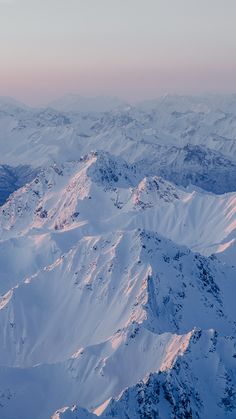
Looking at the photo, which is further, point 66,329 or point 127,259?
point 127,259

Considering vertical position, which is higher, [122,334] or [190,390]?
[190,390]

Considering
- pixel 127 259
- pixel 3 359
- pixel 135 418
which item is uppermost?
pixel 135 418

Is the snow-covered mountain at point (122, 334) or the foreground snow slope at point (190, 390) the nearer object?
the foreground snow slope at point (190, 390)

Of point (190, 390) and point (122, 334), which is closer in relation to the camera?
point (190, 390)

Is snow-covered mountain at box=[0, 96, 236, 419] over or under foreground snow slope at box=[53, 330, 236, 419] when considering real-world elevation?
under

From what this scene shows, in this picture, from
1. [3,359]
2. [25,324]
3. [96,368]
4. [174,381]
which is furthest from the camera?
[25,324]

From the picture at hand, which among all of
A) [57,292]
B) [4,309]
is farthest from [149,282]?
[4,309]

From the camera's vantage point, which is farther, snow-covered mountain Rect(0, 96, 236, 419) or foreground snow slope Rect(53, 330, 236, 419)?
snow-covered mountain Rect(0, 96, 236, 419)

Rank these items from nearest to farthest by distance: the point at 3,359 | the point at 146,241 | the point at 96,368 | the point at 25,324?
1. the point at 96,368
2. the point at 3,359
3. the point at 25,324
4. the point at 146,241

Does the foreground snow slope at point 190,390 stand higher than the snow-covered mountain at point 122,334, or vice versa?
the foreground snow slope at point 190,390

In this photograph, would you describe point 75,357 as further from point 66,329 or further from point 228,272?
point 228,272

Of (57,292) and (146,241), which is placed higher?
(146,241)
